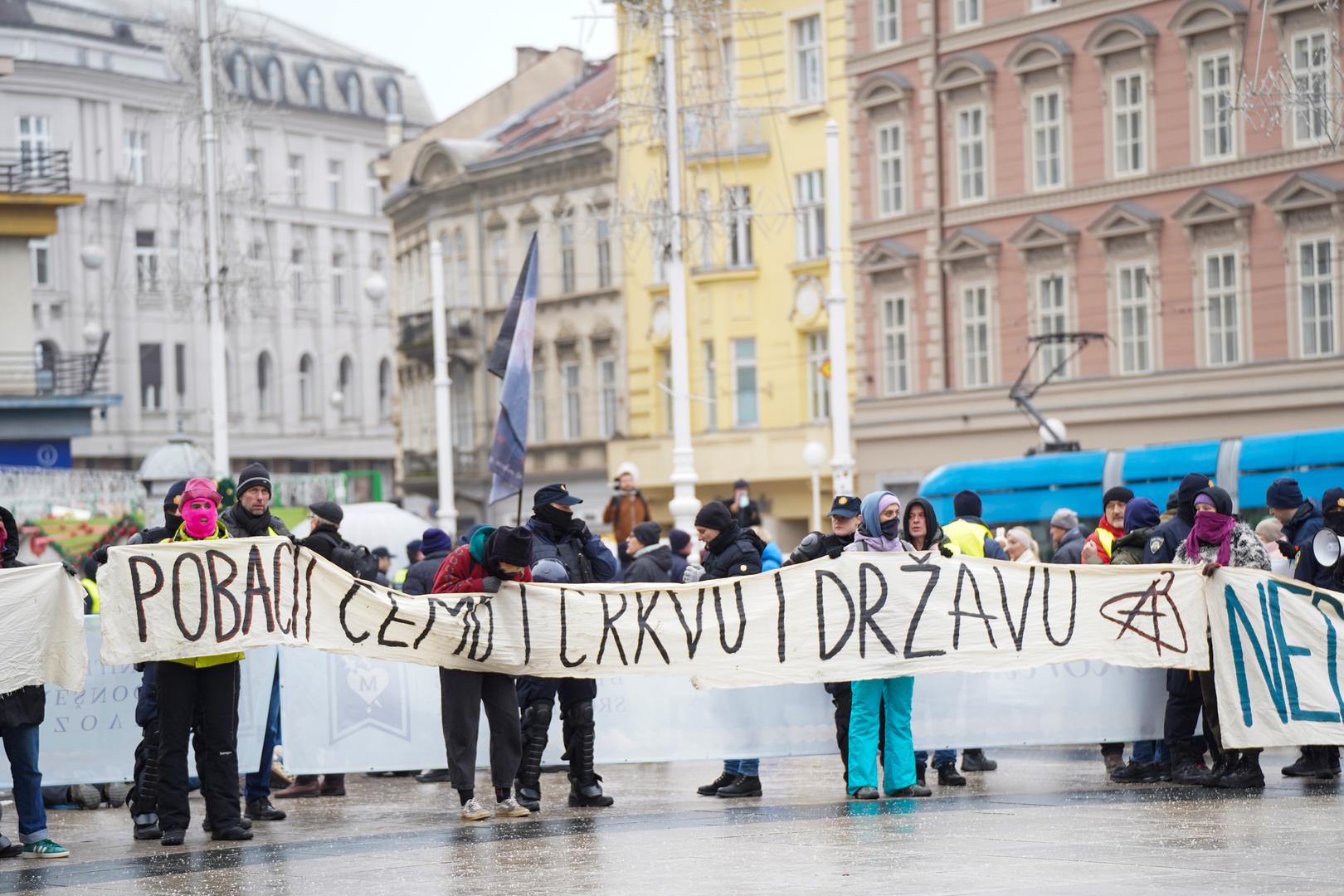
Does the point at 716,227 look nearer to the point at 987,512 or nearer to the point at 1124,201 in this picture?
the point at 987,512

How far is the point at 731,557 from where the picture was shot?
1510 cm

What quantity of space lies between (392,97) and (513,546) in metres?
76.4

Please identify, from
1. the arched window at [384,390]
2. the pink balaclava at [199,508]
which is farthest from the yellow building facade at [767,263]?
the arched window at [384,390]

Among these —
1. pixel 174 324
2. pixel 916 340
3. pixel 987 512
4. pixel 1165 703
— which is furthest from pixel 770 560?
pixel 174 324

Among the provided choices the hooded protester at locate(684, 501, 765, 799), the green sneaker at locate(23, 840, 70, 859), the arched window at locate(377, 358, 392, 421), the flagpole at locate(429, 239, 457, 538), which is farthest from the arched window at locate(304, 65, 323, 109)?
the green sneaker at locate(23, 840, 70, 859)

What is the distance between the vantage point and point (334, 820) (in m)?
14.6

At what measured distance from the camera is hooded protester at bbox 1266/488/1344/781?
15.1 metres

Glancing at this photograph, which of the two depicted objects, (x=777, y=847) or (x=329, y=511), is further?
(x=329, y=511)

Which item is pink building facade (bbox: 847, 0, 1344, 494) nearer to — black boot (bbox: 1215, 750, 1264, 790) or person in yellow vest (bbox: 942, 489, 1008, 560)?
person in yellow vest (bbox: 942, 489, 1008, 560)

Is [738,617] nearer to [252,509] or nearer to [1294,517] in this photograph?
[252,509]

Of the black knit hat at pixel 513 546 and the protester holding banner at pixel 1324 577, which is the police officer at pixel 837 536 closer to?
the black knit hat at pixel 513 546

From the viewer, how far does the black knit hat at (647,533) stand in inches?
688

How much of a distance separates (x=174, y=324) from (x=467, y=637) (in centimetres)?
6863

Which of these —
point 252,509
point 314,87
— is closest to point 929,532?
point 252,509
